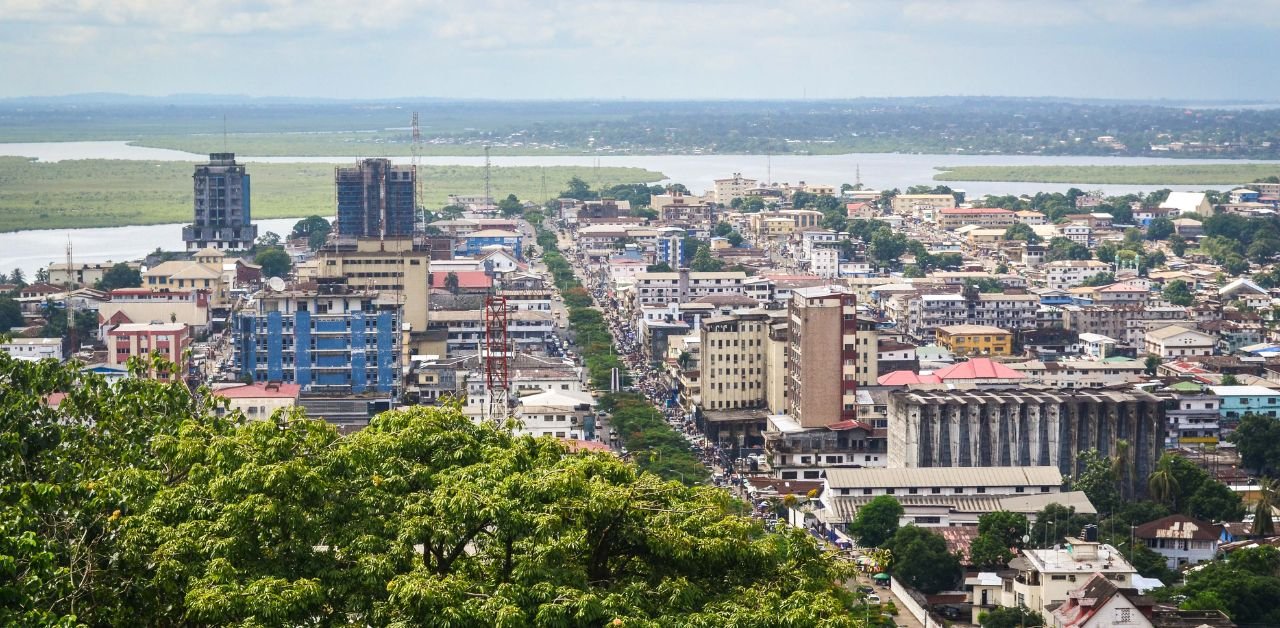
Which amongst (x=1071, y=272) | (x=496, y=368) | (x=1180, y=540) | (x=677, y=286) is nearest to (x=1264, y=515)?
(x=1180, y=540)

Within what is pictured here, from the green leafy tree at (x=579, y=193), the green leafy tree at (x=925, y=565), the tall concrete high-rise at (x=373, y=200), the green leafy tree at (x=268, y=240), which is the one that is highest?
the tall concrete high-rise at (x=373, y=200)

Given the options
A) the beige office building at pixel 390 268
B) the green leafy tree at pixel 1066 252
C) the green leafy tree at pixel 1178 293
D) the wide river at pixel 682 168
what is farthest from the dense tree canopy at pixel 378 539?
the wide river at pixel 682 168

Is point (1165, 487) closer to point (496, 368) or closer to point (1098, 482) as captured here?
point (1098, 482)

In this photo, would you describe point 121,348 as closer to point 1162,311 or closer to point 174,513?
point 1162,311

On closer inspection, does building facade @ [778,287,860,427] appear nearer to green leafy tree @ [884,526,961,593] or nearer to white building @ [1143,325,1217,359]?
green leafy tree @ [884,526,961,593]

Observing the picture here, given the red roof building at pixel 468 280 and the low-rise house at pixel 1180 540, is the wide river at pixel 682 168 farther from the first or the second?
the low-rise house at pixel 1180 540

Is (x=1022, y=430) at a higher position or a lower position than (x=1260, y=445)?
higher
